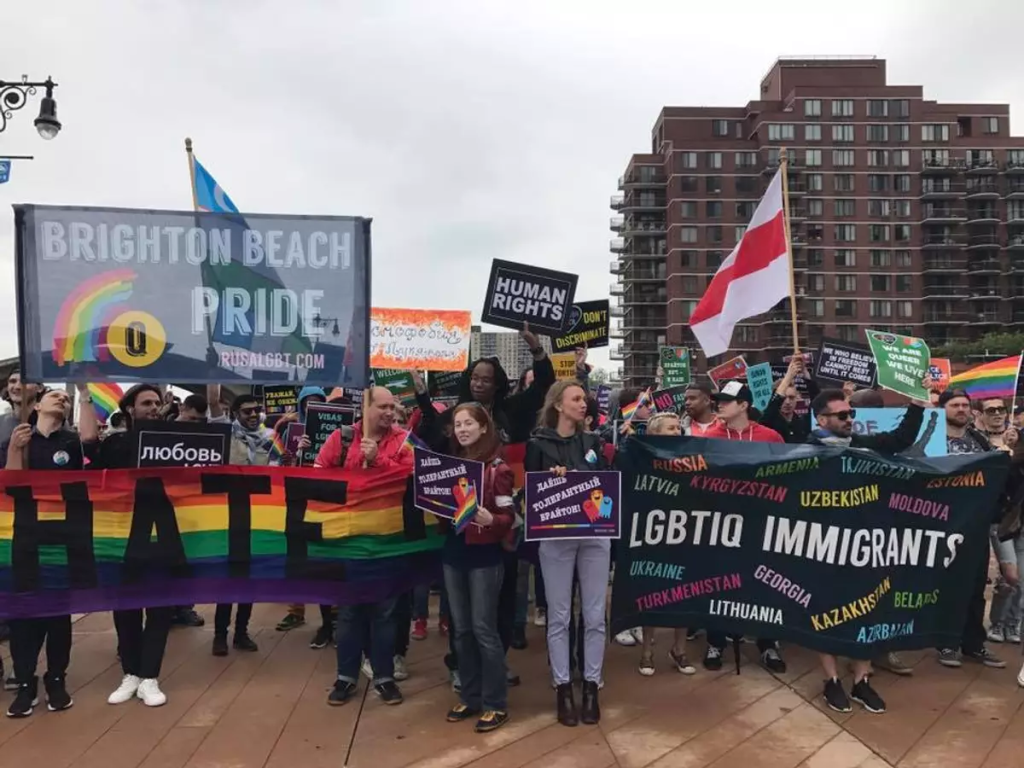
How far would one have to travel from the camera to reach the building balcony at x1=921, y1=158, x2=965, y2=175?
8000cm

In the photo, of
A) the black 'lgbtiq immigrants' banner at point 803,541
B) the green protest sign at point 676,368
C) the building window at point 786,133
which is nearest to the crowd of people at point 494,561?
the black 'lgbtiq immigrants' banner at point 803,541

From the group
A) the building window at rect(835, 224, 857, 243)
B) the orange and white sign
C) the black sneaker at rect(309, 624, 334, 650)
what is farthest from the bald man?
the building window at rect(835, 224, 857, 243)

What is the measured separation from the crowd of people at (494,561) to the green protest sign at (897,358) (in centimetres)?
57

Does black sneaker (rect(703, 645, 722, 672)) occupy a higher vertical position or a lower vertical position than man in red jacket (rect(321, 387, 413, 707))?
lower

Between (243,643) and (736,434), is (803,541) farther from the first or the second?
(243,643)

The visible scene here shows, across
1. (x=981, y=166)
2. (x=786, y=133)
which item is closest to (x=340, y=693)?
(x=786, y=133)

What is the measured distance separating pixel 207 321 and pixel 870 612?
4.51 metres

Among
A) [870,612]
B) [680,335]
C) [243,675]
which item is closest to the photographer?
[870,612]

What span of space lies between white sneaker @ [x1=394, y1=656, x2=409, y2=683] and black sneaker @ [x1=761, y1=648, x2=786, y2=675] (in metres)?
2.46

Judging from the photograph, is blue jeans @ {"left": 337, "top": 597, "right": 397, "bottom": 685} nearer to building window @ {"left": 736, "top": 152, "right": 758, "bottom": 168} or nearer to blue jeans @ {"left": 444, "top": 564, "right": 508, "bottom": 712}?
blue jeans @ {"left": 444, "top": 564, "right": 508, "bottom": 712}

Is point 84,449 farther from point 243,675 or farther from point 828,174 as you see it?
point 828,174

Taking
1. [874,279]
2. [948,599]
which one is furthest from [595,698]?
[874,279]

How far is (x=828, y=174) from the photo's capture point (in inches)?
3132

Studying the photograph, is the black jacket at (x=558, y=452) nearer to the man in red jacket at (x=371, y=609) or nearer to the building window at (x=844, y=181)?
the man in red jacket at (x=371, y=609)
